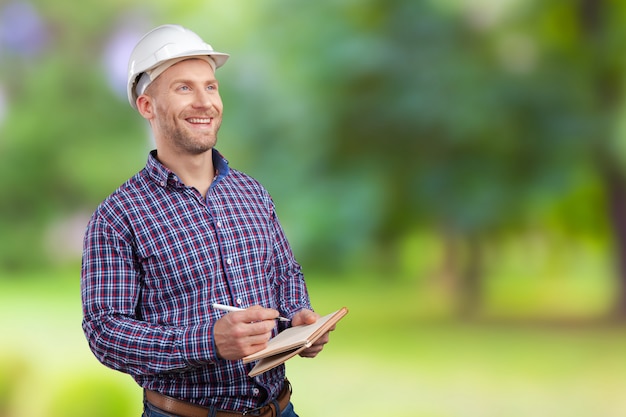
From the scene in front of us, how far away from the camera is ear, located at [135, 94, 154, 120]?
1.77 metres

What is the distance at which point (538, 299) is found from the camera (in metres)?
5.13

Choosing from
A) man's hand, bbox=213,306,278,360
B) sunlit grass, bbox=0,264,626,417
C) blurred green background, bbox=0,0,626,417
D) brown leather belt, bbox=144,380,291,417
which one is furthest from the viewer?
blurred green background, bbox=0,0,626,417

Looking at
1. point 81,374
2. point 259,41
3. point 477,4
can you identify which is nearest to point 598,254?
point 477,4

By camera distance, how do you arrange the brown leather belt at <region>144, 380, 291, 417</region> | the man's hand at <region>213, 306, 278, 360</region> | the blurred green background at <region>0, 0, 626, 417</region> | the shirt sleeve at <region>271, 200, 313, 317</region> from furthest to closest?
the blurred green background at <region>0, 0, 626, 417</region>, the shirt sleeve at <region>271, 200, 313, 317</region>, the brown leather belt at <region>144, 380, 291, 417</region>, the man's hand at <region>213, 306, 278, 360</region>

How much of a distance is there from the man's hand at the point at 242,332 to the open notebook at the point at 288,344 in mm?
20

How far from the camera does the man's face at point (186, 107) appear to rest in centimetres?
172

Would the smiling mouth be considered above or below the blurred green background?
below

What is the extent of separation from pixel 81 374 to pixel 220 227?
3.13 meters

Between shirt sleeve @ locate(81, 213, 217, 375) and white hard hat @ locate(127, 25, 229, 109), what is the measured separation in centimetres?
33

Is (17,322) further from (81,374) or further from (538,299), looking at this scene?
(538,299)

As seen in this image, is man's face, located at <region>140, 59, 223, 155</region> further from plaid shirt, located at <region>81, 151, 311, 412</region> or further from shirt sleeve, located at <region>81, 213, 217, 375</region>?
shirt sleeve, located at <region>81, 213, 217, 375</region>

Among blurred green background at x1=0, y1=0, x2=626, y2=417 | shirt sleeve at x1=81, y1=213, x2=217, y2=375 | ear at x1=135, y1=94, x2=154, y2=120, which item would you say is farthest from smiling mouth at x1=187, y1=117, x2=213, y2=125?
blurred green background at x1=0, y1=0, x2=626, y2=417

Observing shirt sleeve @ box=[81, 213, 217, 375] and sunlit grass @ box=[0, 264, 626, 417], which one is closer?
shirt sleeve @ box=[81, 213, 217, 375]

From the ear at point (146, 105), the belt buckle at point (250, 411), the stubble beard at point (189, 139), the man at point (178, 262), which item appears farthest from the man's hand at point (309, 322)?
the ear at point (146, 105)
